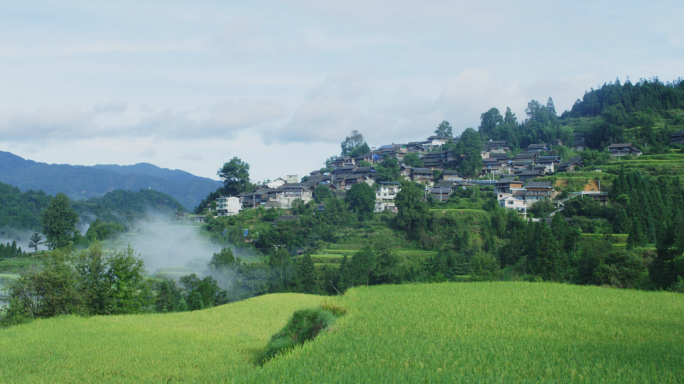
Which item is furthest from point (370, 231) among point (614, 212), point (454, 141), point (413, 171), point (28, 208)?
point (28, 208)

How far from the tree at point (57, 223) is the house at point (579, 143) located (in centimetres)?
6596

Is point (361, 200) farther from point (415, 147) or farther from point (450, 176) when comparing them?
point (415, 147)

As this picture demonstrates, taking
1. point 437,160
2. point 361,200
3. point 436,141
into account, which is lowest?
point 361,200

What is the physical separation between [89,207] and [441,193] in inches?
2509

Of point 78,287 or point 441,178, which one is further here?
point 441,178

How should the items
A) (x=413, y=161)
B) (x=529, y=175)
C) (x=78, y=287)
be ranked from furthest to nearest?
(x=413, y=161) < (x=529, y=175) < (x=78, y=287)

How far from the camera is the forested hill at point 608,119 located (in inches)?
2165

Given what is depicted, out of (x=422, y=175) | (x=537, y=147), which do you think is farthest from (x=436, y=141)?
(x=422, y=175)

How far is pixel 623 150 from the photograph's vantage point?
167 feet

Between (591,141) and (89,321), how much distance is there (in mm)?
61868

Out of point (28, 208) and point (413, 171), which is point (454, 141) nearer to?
point (413, 171)

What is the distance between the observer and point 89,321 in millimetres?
15594

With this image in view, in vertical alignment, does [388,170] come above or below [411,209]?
above

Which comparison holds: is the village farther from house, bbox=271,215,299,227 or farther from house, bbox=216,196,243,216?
house, bbox=271,215,299,227
